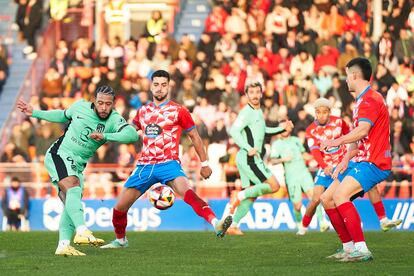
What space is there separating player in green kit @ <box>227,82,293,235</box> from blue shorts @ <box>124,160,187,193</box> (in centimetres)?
467

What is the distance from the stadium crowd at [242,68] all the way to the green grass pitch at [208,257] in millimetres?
7252

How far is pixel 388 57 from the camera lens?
2845cm

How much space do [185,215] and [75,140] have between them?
35.6ft

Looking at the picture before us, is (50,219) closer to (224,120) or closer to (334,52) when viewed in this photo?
(224,120)

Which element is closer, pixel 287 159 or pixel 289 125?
pixel 289 125

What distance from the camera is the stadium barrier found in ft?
83.6

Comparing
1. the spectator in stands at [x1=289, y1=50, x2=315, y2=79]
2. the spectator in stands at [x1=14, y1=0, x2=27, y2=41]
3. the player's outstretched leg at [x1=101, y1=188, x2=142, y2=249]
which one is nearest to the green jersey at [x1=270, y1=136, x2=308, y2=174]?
the spectator in stands at [x1=289, y1=50, x2=315, y2=79]

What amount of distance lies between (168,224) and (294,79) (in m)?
4.82

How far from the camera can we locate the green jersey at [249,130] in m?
20.5

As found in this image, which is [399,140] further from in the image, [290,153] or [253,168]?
[253,168]

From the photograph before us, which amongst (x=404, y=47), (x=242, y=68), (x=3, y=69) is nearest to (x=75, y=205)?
(x=242, y=68)

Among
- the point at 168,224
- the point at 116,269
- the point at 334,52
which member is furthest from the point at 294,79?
the point at 116,269

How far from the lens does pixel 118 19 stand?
109 feet

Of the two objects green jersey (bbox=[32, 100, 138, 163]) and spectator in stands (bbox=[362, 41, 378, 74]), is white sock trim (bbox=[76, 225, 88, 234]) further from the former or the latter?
spectator in stands (bbox=[362, 41, 378, 74])
